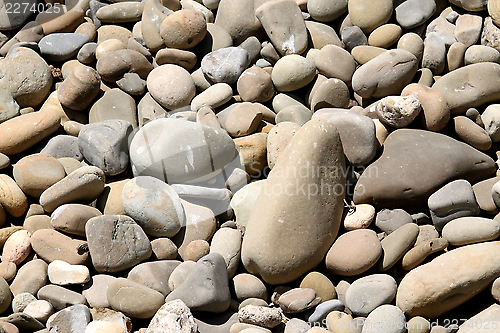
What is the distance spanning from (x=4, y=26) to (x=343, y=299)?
376 cm

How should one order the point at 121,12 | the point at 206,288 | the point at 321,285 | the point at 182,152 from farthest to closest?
1. the point at 121,12
2. the point at 182,152
3. the point at 321,285
4. the point at 206,288

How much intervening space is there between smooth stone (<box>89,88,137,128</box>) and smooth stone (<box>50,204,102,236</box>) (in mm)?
890

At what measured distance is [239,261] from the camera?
8.79ft

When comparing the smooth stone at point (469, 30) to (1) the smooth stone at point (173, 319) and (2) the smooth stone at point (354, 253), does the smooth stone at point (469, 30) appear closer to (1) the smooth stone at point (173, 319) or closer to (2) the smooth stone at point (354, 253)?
(2) the smooth stone at point (354, 253)

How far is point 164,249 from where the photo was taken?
2.67 metres

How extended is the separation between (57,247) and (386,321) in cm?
199

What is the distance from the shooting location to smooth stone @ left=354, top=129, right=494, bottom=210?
271cm

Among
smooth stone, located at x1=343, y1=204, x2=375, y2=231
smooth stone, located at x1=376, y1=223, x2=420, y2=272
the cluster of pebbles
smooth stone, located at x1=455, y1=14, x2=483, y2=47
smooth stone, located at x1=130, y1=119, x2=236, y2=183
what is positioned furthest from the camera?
smooth stone, located at x1=455, y1=14, x2=483, y2=47

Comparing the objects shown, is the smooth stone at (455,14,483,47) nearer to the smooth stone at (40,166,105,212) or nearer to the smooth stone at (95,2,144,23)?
the smooth stone at (95,2,144,23)

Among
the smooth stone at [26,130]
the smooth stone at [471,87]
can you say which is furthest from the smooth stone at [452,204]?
the smooth stone at [26,130]

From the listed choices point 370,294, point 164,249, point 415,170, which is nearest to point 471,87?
point 415,170

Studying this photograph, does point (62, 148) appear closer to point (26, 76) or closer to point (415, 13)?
point (26, 76)

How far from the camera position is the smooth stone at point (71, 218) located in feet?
8.62

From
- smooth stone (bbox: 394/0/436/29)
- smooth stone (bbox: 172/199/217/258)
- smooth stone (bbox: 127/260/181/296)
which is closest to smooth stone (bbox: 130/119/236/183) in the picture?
smooth stone (bbox: 172/199/217/258)
